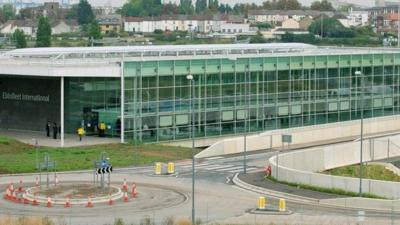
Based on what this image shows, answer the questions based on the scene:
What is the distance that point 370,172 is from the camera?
205 feet

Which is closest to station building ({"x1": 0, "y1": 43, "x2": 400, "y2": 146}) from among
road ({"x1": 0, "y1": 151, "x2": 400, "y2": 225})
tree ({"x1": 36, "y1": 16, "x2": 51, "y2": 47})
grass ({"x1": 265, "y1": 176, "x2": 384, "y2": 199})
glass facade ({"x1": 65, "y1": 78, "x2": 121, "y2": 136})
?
glass facade ({"x1": 65, "y1": 78, "x2": 121, "y2": 136})

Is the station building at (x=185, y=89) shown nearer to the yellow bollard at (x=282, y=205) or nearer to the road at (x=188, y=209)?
the road at (x=188, y=209)

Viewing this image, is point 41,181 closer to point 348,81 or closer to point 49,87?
point 49,87

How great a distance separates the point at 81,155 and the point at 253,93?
2066cm

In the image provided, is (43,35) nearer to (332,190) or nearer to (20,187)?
(20,187)

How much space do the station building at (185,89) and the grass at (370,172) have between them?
42.6 feet

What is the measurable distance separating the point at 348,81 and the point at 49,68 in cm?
2988

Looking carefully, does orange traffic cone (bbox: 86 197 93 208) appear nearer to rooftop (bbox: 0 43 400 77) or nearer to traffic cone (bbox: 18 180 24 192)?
traffic cone (bbox: 18 180 24 192)

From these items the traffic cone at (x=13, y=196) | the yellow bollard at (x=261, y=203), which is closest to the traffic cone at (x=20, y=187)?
the traffic cone at (x=13, y=196)

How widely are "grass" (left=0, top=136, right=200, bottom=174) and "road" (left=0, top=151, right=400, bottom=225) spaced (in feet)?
7.99

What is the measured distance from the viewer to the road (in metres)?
45.2

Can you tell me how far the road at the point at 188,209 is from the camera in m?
45.2

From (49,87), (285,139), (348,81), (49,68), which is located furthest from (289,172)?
(348,81)

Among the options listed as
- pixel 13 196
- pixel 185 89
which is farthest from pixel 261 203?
pixel 185 89
